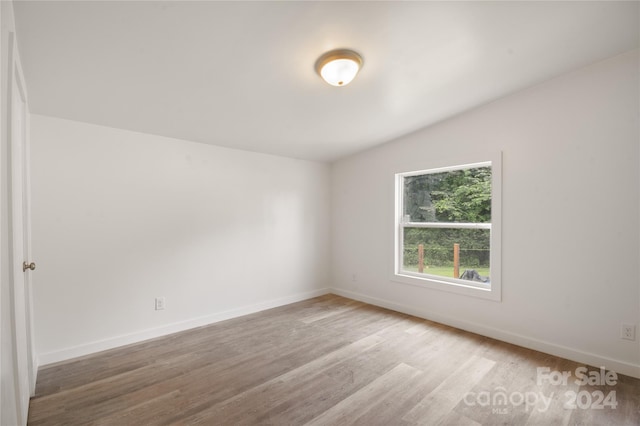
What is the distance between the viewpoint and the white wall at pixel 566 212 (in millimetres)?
2430

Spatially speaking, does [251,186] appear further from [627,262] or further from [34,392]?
[627,262]

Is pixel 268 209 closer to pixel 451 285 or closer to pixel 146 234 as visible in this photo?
pixel 146 234

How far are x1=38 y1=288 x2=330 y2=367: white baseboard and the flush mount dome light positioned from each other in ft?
9.54

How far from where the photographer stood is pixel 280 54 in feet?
6.88

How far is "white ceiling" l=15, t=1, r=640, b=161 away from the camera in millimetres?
1728

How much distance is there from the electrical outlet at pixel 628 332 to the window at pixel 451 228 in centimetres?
92

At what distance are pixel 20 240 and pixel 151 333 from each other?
164cm

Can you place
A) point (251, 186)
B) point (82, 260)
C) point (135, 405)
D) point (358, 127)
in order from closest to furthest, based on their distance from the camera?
point (135, 405) → point (82, 260) → point (358, 127) → point (251, 186)

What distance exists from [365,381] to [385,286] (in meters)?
1.95

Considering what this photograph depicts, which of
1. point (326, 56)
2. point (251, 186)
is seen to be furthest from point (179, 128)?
point (326, 56)

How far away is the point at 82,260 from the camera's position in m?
2.70

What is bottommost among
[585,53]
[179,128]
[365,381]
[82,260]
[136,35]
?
[365,381]

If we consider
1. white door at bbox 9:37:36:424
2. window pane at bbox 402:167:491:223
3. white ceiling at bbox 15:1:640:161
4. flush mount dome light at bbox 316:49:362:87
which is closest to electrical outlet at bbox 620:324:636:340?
window pane at bbox 402:167:491:223

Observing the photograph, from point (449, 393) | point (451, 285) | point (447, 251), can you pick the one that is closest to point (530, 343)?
point (451, 285)
